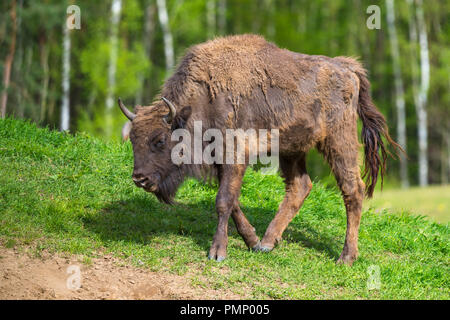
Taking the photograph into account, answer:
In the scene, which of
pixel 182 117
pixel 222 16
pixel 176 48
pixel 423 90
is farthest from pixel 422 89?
pixel 182 117

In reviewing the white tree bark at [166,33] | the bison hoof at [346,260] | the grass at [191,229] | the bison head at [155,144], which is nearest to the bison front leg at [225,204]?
the grass at [191,229]

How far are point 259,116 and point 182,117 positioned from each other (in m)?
0.91

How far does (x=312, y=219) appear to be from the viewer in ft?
26.6

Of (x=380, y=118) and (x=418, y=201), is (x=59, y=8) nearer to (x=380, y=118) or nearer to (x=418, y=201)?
→ (x=418, y=201)

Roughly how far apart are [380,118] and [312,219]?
184 cm

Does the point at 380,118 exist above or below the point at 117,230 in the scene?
above

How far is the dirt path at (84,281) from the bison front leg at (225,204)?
0.64m

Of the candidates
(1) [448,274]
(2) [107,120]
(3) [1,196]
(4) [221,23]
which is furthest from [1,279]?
(4) [221,23]

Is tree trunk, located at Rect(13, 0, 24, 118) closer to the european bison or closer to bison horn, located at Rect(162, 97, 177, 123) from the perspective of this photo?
the european bison

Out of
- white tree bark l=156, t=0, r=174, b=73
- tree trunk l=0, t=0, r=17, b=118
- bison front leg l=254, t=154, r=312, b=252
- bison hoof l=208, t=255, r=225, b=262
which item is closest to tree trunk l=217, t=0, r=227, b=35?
white tree bark l=156, t=0, r=174, b=73

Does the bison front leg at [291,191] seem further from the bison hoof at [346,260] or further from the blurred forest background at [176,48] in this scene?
the blurred forest background at [176,48]

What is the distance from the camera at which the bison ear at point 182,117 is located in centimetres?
624

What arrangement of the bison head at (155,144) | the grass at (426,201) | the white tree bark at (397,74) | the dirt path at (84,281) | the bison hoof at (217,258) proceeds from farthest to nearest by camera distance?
the white tree bark at (397,74) < the grass at (426,201) < the bison head at (155,144) < the bison hoof at (217,258) < the dirt path at (84,281)

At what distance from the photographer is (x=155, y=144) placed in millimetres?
6207
